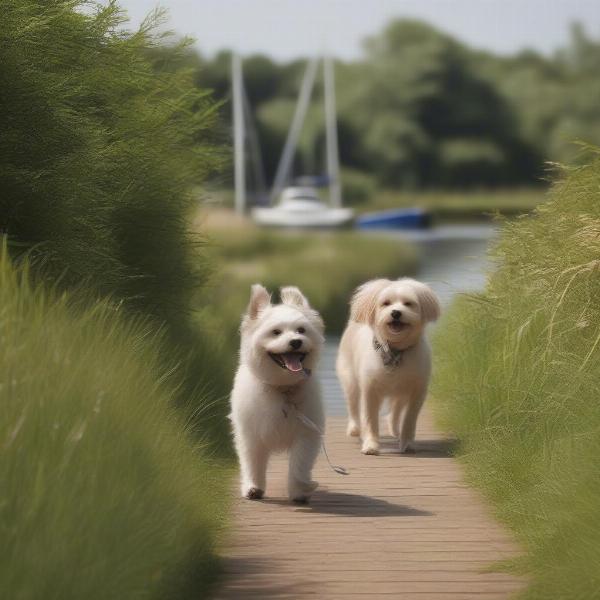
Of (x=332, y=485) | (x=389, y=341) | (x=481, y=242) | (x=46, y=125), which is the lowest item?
(x=481, y=242)

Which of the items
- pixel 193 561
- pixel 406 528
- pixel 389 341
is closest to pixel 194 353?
pixel 389 341

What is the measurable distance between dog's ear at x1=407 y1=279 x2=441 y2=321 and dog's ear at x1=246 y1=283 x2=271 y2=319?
61.1 inches

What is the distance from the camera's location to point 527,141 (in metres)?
70.3

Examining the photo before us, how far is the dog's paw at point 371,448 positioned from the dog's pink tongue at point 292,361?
188 cm

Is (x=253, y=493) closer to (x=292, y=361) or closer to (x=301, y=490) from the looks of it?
(x=301, y=490)

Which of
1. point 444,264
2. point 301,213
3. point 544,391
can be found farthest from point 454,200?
point 544,391

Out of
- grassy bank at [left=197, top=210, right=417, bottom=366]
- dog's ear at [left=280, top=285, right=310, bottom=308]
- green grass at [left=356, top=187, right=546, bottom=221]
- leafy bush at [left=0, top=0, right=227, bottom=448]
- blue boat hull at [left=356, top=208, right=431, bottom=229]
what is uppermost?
leafy bush at [left=0, top=0, right=227, bottom=448]

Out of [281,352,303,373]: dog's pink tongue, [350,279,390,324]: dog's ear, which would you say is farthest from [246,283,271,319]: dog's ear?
[350,279,390,324]: dog's ear

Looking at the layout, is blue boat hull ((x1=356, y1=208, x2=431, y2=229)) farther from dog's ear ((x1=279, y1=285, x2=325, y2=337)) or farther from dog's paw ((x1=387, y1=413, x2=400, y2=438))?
dog's ear ((x1=279, y1=285, x2=325, y2=337))

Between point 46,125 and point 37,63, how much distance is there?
37 cm

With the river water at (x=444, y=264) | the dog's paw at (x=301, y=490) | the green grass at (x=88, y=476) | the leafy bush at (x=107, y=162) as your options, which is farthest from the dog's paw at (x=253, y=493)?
the river water at (x=444, y=264)

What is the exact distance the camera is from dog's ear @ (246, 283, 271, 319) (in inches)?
260

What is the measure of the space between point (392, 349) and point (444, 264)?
103ft

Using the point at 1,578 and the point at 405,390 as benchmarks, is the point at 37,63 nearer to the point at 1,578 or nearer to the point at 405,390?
the point at 405,390
